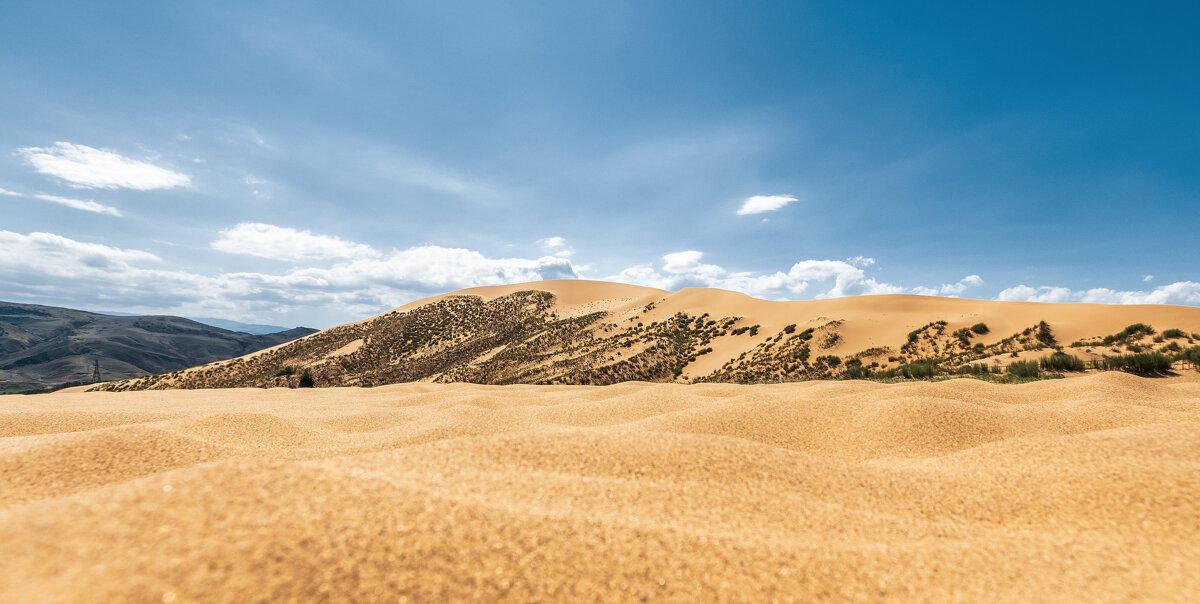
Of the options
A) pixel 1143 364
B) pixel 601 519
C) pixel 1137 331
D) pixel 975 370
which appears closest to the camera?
pixel 601 519

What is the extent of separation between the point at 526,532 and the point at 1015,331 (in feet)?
78.8

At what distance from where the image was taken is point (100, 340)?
116562mm

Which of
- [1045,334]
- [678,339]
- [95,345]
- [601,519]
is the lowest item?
[601,519]

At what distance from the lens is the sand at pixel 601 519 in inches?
60.2

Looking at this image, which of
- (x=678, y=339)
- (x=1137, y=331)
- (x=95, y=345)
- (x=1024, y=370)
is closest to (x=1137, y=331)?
(x=1137, y=331)

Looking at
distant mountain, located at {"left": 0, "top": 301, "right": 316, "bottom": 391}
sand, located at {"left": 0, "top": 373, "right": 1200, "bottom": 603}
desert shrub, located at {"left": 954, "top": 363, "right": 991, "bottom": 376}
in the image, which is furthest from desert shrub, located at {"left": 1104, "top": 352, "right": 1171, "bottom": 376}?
distant mountain, located at {"left": 0, "top": 301, "right": 316, "bottom": 391}

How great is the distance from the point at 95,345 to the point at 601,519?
161 meters

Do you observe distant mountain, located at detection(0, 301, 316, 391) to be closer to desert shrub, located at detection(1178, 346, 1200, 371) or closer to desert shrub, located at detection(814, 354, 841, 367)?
desert shrub, located at detection(814, 354, 841, 367)

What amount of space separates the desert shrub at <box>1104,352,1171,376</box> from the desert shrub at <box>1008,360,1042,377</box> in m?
1.32

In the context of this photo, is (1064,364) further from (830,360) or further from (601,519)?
(601,519)

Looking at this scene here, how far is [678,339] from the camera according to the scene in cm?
2817

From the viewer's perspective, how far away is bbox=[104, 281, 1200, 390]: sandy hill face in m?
17.8

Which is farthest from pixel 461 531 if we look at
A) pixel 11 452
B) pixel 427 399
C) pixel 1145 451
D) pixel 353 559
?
pixel 427 399

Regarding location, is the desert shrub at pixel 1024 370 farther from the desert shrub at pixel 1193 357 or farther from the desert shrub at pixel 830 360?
the desert shrub at pixel 830 360
